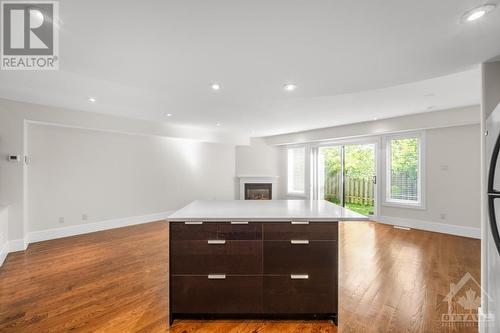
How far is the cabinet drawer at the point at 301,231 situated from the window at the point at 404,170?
4199 mm

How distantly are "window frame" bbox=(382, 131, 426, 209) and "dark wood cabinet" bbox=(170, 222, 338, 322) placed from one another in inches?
164

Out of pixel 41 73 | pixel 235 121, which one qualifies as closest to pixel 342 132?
pixel 235 121

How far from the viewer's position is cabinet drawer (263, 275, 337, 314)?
72.0 inches

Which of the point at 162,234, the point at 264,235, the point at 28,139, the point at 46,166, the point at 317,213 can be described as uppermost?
the point at 28,139

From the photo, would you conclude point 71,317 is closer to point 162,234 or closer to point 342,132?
point 162,234

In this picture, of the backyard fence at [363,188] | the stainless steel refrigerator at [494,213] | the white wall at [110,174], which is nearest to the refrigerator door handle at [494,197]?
the stainless steel refrigerator at [494,213]

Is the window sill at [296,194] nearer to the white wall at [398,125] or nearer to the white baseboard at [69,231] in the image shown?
the white wall at [398,125]

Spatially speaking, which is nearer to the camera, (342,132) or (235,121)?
(235,121)

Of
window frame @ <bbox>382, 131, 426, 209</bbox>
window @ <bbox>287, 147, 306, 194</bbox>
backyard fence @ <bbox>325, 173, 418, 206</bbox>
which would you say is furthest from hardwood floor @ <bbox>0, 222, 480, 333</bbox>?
window @ <bbox>287, 147, 306, 194</bbox>

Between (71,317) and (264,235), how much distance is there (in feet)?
6.08

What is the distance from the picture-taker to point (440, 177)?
4469mm

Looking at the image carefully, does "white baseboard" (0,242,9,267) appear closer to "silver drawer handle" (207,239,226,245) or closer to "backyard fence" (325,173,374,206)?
"silver drawer handle" (207,239,226,245)

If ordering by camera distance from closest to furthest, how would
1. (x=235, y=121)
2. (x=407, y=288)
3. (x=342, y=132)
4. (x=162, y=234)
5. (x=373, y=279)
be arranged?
(x=407, y=288) < (x=373, y=279) < (x=162, y=234) < (x=235, y=121) < (x=342, y=132)

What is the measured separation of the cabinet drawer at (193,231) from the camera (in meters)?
1.82
